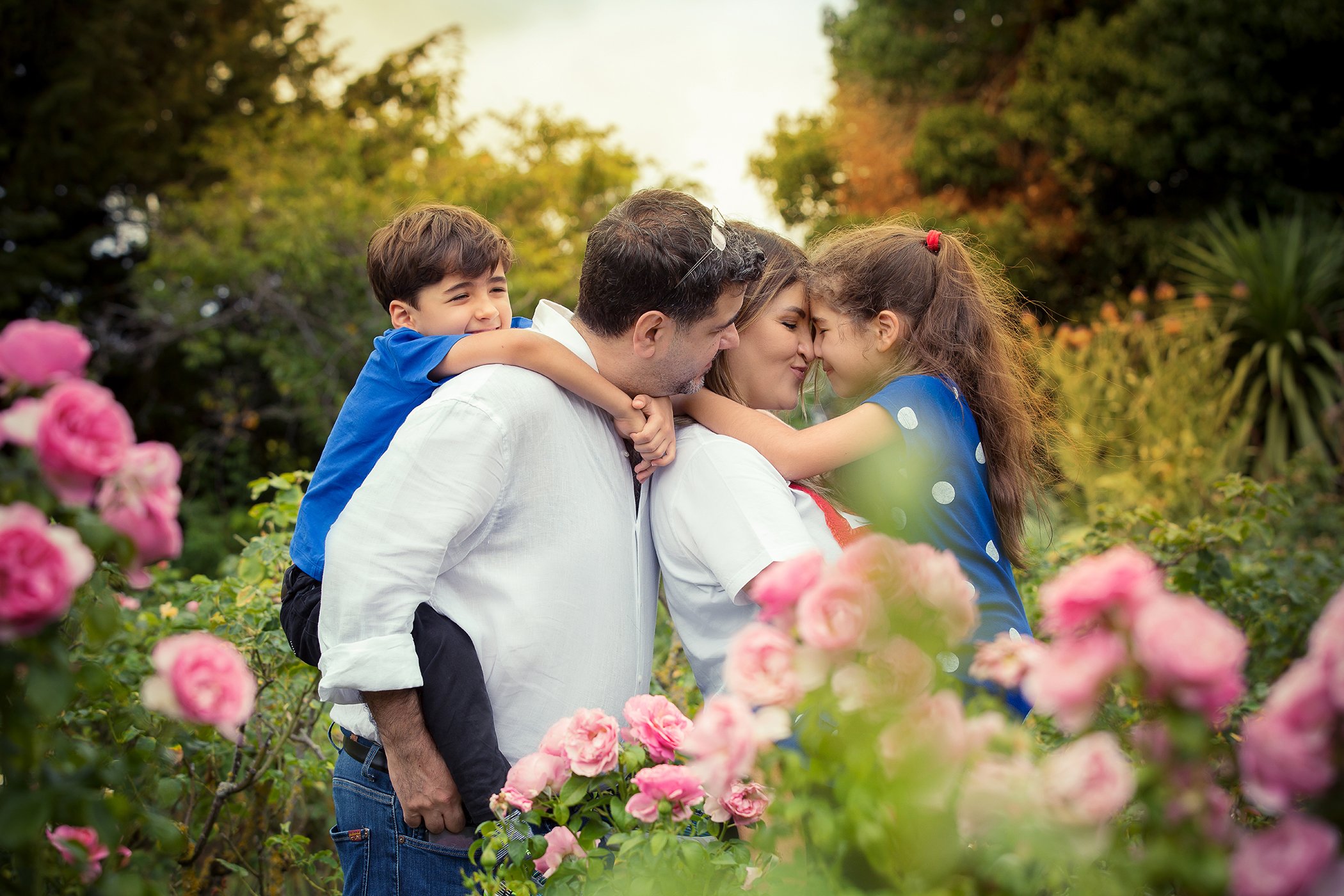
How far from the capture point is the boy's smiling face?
2.44 m

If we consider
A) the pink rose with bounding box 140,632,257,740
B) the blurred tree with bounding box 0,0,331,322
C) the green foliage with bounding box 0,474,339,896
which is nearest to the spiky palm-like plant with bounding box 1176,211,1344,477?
the green foliage with bounding box 0,474,339,896

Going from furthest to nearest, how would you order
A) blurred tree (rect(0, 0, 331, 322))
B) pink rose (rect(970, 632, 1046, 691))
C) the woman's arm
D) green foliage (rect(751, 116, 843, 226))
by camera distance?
green foliage (rect(751, 116, 843, 226)) → blurred tree (rect(0, 0, 331, 322)) → the woman's arm → pink rose (rect(970, 632, 1046, 691))

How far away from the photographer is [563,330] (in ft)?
6.59

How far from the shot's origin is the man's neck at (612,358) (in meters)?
1.96

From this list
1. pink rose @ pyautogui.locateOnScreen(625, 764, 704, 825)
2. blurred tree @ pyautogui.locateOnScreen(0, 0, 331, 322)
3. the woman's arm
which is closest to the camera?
pink rose @ pyautogui.locateOnScreen(625, 764, 704, 825)

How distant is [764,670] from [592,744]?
44 centimetres

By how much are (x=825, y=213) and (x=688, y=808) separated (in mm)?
13925

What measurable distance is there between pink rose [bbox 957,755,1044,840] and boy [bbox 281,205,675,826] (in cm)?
102

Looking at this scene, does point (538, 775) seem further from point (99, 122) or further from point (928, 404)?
point (99, 122)

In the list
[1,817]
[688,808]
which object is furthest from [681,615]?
[1,817]

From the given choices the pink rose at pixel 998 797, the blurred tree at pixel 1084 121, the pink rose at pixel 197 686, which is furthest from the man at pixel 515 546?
the blurred tree at pixel 1084 121

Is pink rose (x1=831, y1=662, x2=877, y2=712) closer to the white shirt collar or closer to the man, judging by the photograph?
the man

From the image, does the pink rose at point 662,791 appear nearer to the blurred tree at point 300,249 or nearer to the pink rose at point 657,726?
the pink rose at point 657,726

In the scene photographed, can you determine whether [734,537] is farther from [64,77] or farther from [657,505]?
[64,77]
